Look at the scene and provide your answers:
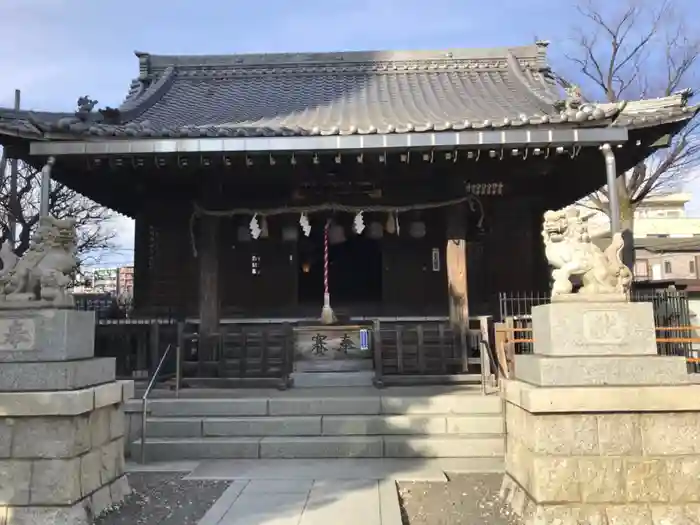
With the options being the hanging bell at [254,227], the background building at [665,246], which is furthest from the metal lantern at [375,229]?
the background building at [665,246]

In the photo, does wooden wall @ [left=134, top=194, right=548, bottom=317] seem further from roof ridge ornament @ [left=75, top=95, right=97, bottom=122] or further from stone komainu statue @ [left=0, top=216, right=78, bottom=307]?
stone komainu statue @ [left=0, top=216, right=78, bottom=307]

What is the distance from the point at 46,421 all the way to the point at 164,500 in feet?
5.13

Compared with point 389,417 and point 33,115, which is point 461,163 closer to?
point 389,417

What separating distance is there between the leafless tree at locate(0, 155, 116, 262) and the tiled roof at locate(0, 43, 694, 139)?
9.02 meters

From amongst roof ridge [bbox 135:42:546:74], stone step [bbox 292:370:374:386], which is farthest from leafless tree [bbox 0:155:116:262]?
stone step [bbox 292:370:374:386]

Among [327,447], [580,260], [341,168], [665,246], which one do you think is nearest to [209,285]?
[341,168]

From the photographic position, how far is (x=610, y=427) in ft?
15.9

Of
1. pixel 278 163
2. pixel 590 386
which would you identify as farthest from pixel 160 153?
pixel 590 386

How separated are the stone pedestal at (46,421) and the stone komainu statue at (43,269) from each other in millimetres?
133

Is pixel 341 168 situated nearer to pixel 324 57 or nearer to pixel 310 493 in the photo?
pixel 324 57

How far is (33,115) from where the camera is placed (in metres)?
9.16

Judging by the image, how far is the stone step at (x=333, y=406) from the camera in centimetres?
793

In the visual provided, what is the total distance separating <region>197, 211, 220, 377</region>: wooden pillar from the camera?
33.2 feet

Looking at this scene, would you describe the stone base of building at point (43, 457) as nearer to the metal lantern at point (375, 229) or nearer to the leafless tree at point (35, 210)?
the metal lantern at point (375, 229)
